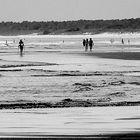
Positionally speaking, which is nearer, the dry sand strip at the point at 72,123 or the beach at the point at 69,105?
the dry sand strip at the point at 72,123

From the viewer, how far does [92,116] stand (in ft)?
39.4

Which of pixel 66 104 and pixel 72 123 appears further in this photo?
pixel 66 104

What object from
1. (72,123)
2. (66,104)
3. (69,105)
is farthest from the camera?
(66,104)

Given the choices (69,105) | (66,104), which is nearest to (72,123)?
(69,105)

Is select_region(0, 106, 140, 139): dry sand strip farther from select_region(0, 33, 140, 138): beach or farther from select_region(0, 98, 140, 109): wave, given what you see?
select_region(0, 98, 140, 109): wave

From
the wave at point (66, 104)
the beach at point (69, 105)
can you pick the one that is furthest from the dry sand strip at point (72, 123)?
the wave at point (66, 104)

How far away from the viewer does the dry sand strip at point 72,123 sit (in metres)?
9.88

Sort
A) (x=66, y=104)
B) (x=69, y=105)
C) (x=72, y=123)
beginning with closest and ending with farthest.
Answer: (x=72, y=123)
(x=69, y=105)
(x=66, y=104)

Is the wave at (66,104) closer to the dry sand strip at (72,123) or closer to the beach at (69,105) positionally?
the beach at (69,105)

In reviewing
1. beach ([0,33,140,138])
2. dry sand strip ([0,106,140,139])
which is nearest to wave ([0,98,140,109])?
beach ([0,33,140,138])

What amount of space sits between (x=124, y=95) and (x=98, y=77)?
6.71 meters

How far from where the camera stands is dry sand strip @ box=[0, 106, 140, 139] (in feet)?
32.4

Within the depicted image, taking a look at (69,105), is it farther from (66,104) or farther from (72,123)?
(72,123)

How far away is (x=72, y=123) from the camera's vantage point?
Answer: 1105 centimetres
